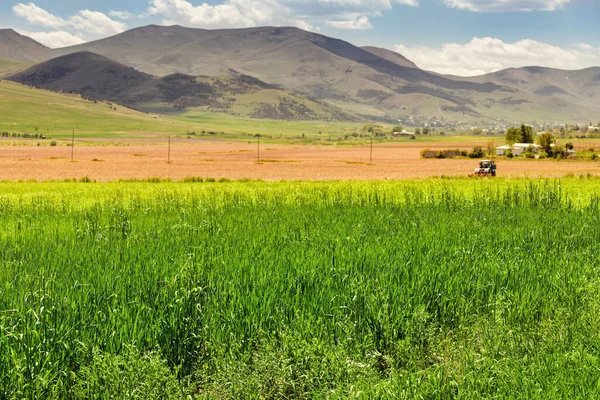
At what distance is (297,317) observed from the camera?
9.18 metres

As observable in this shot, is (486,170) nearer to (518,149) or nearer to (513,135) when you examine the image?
(518,149)

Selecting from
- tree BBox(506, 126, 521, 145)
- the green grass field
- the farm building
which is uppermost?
tree BBox(506, 126, 521, 145)

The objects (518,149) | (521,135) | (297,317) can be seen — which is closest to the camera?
(297,317)

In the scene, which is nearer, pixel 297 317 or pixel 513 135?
pixel 297 317

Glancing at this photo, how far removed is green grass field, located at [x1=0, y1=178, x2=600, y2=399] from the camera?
7730 millimetres

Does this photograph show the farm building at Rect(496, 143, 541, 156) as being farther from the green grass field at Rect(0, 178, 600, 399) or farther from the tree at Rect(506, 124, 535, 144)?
the green grass field at Rect(0, 178, 600, 399)

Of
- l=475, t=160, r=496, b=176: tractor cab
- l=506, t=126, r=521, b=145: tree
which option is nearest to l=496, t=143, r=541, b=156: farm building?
l=506, t=126, r=521, b=145: tree

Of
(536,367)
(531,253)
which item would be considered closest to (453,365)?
(536,367)

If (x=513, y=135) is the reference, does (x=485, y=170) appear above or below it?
below

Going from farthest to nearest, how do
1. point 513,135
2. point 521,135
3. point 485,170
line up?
1. point 513,135
2. point 521,135
3. point 485,170

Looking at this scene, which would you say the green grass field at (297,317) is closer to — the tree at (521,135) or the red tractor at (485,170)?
the red tractor at (485,170)

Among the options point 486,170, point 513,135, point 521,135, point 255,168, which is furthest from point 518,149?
point 486,170

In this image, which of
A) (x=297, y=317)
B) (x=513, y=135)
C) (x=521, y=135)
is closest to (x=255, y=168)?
(x=297, y=317)


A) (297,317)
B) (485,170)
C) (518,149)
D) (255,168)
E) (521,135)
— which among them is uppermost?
(521,135)
